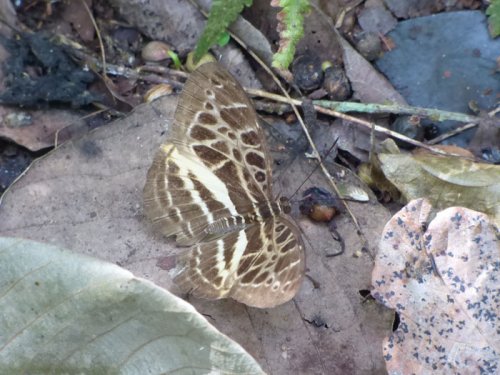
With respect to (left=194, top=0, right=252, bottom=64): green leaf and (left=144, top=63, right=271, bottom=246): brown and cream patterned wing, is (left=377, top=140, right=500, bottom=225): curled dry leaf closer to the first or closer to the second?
(left=144, top=63, right=271, bottom=246): brown and cream patterned wing

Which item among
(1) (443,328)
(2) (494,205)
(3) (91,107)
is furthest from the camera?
(3) (91,107)

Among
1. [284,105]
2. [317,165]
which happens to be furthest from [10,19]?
[317,165]

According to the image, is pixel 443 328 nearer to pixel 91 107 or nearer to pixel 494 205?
pixel 494 205

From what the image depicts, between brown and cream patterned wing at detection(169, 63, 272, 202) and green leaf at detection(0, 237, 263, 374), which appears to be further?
brown and cream patterned wing at detection(169, 63, 272, 202)

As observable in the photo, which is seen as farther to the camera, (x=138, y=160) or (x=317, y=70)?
(x=317, y=70)

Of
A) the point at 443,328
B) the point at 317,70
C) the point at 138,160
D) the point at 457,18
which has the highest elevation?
the point at 457,18

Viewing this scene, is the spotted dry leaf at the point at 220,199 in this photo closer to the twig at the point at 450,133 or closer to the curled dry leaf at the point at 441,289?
the curled dry leaf at the point at 441,289

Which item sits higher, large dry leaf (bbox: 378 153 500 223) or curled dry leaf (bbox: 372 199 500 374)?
large dry leaf (bbox: 378 153 500 223)

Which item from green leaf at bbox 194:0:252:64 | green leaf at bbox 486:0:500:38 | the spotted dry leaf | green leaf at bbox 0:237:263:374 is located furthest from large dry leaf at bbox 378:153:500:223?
green leaf at bbox 0:237:263:374
